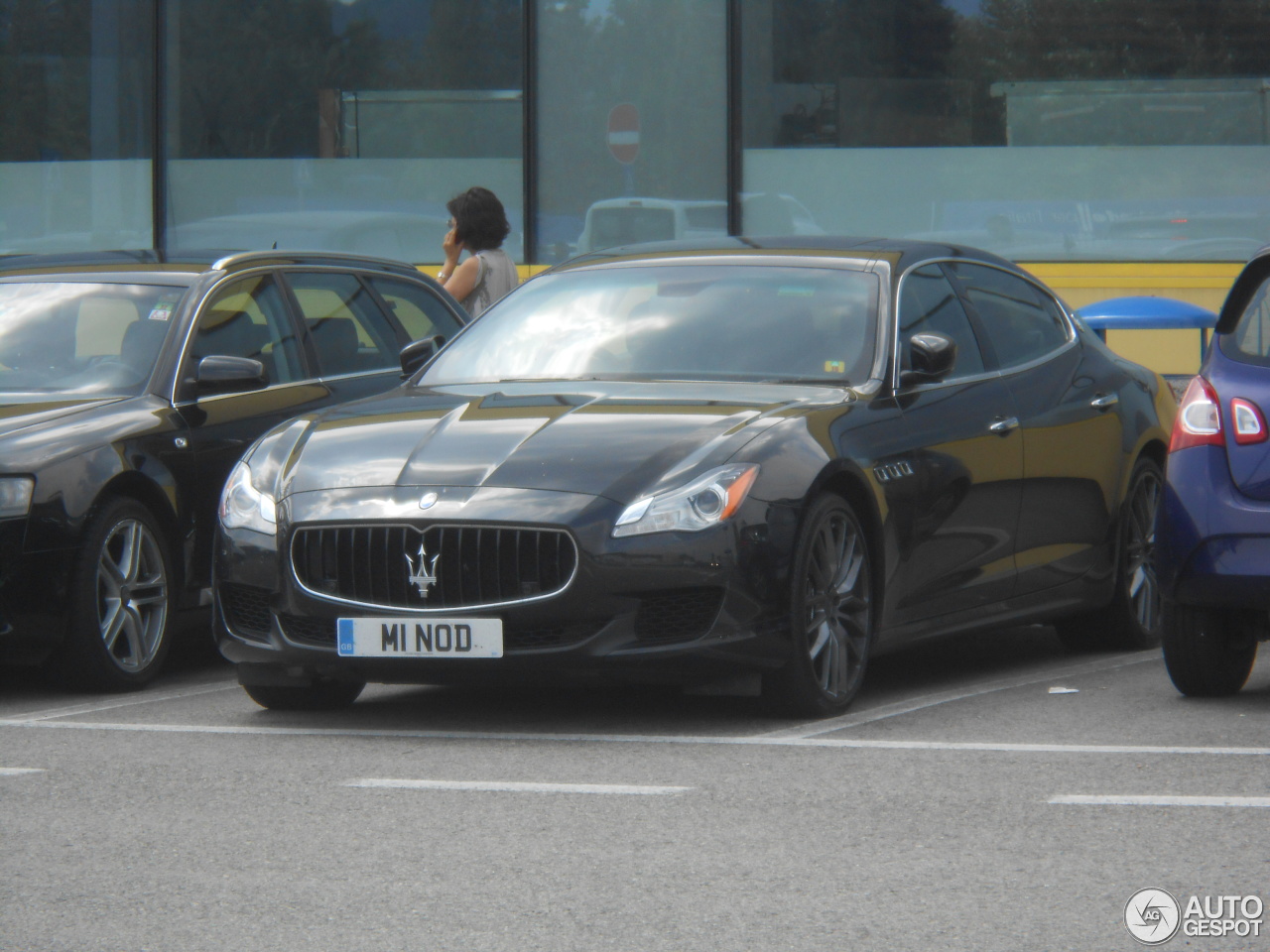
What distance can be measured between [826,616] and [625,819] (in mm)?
1665

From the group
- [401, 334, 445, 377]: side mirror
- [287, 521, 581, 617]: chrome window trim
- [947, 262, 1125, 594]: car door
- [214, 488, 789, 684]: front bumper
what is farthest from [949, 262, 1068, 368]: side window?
[287, 521, 581, 617]: chrome window trim

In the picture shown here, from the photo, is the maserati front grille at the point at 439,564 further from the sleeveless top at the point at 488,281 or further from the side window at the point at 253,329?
the sleeveless top at the point at 488,281

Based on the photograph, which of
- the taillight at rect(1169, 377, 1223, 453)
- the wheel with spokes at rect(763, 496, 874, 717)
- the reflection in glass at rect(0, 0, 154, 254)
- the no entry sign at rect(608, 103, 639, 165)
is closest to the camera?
the wheel with spokes at rect(763, 496, 874, 717)

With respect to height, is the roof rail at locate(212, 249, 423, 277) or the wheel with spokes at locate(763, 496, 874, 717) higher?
the roof rail at locate(212, 249, 423, 277)

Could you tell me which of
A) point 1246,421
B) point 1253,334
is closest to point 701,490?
point 1246,421

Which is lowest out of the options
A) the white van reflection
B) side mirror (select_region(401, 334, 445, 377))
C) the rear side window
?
side mirror (select_region(401, 334, 445, 377))

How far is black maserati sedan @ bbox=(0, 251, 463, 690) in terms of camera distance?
7.46 meters

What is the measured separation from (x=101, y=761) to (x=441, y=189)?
11261 mm

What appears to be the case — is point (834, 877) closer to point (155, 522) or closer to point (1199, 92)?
point (155, 522)

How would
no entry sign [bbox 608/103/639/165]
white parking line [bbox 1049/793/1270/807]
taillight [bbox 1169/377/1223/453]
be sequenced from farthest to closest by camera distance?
no entry sign [bbox 608/103/639/165]
taillight [bbox 1169/377/1223/453]
white parking line [bbox 1049/793/1270/807]

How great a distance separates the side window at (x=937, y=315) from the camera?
25.2 feet

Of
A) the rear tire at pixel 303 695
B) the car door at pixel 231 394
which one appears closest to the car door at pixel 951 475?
the rear tire at pixel 303 695

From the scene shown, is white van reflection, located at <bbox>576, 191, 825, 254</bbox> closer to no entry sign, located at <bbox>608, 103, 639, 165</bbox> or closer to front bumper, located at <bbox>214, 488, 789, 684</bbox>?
no entry sign, located at <bbox>608, 103, 639, 165</bbox>

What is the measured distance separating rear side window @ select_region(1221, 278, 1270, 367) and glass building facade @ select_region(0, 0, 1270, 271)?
9009 millimetres
